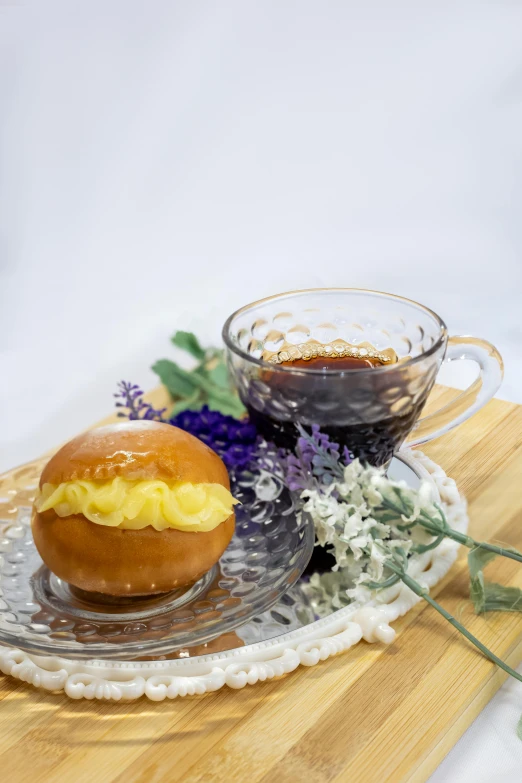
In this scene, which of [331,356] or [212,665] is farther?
[331,356]

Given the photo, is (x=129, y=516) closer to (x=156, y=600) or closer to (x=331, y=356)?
(x=156, y=600)

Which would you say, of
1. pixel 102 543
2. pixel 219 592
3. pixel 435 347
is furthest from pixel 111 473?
pixel 435 347

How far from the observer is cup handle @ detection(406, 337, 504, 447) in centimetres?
113

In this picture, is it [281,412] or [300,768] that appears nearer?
[300,768]

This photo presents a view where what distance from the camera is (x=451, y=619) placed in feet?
3.05

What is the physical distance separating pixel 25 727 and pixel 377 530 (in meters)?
0.41

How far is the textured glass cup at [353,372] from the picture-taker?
39.9 inches

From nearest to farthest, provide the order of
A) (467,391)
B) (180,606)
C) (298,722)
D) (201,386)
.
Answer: (298,722) → (180,606) → (467,391) → (201,386)

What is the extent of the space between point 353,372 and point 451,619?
0.28 meters

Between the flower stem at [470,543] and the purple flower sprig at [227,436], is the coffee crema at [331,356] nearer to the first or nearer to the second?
the purple flower sprig at [227,436]

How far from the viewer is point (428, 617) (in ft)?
3.21

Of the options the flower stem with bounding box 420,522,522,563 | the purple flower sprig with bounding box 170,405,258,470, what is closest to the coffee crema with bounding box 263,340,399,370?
the purple flower sprig with bounding box 170,405,258,470

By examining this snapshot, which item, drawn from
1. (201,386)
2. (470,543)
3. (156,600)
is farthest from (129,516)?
(201,386)

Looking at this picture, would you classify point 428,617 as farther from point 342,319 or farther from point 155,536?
point 342,319
